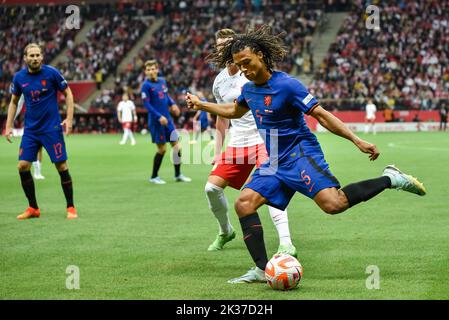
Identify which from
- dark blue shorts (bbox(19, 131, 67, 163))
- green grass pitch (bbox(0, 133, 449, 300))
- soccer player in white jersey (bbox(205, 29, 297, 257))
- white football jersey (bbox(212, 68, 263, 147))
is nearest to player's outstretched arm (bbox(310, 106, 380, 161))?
green grass pitch (bbox(0, 133, 449, 300))

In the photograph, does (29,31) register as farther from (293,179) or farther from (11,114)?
(293,179)

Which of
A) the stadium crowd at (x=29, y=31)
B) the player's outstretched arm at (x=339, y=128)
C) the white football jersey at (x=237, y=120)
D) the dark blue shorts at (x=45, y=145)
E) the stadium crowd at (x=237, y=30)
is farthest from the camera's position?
the stadium crowd at (x=29, y=31)

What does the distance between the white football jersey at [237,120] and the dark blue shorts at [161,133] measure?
7.80 metres

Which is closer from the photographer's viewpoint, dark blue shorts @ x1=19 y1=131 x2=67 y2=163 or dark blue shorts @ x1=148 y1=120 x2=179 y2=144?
dark blue shorts @ x1=19 y1=131 x2=67 y2=163

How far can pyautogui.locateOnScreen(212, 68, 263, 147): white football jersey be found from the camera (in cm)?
870

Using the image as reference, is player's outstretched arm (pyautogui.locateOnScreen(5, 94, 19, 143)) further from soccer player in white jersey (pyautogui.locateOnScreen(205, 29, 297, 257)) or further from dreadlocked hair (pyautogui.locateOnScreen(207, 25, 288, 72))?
dreadlocked hair (pyautogui.locateOnScreen(207, 25, 288, 72))

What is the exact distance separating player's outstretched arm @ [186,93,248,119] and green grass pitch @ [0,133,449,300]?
1500mm

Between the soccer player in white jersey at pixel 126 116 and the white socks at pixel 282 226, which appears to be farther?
the soccer player in white jersey at pixel 126 116

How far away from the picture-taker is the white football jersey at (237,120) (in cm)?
870

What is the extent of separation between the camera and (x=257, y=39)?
23.8 feet

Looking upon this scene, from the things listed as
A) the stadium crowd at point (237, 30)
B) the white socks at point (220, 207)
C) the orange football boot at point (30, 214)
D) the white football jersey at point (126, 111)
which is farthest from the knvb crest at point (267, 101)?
the stadium crowd at point (237, 30)

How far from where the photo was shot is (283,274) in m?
6.58

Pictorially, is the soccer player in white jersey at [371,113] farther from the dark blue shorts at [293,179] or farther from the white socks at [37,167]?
the dark blue shorts at [293,179]
